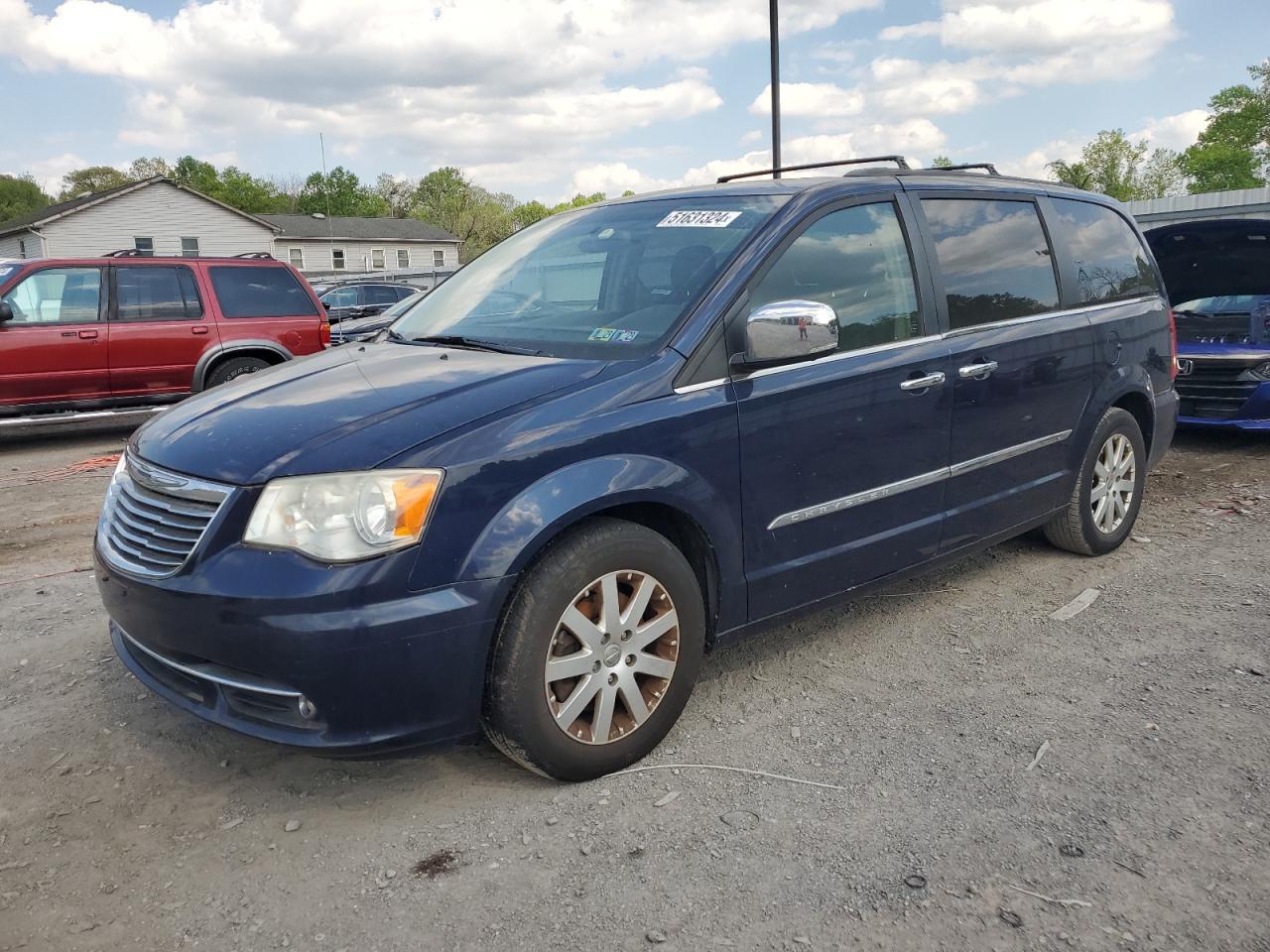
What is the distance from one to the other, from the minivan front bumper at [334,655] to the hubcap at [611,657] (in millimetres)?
249

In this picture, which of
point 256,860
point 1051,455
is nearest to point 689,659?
point 256,860

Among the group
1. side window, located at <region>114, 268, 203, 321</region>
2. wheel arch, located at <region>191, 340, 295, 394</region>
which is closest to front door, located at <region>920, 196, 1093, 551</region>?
wheel arch, located at <region>191, 340, 295, 394</region>

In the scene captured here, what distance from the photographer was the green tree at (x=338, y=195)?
88688 millimetres

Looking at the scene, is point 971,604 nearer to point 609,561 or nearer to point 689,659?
point 689,659

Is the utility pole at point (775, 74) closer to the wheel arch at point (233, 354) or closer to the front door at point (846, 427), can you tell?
the wheel arch at point (233, 354)

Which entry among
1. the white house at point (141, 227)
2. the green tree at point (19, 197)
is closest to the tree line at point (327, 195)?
the green tree at point (19, 197)

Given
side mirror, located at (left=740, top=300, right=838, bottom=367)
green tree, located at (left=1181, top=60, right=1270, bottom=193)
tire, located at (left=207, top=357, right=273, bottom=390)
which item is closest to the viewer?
side mirror, located at (left=740, top=300, right=838, bottom=367)

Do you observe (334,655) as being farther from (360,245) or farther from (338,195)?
(338,195)

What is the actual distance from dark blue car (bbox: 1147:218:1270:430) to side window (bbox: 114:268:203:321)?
8831 mm

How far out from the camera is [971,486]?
414cm

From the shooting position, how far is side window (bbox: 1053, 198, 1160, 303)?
484 centimetres

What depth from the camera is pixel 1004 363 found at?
13.8ft

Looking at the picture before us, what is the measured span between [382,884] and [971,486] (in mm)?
2751

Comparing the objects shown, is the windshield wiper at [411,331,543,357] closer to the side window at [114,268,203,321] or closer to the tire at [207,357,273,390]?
the tire at [207,357,273,390]
